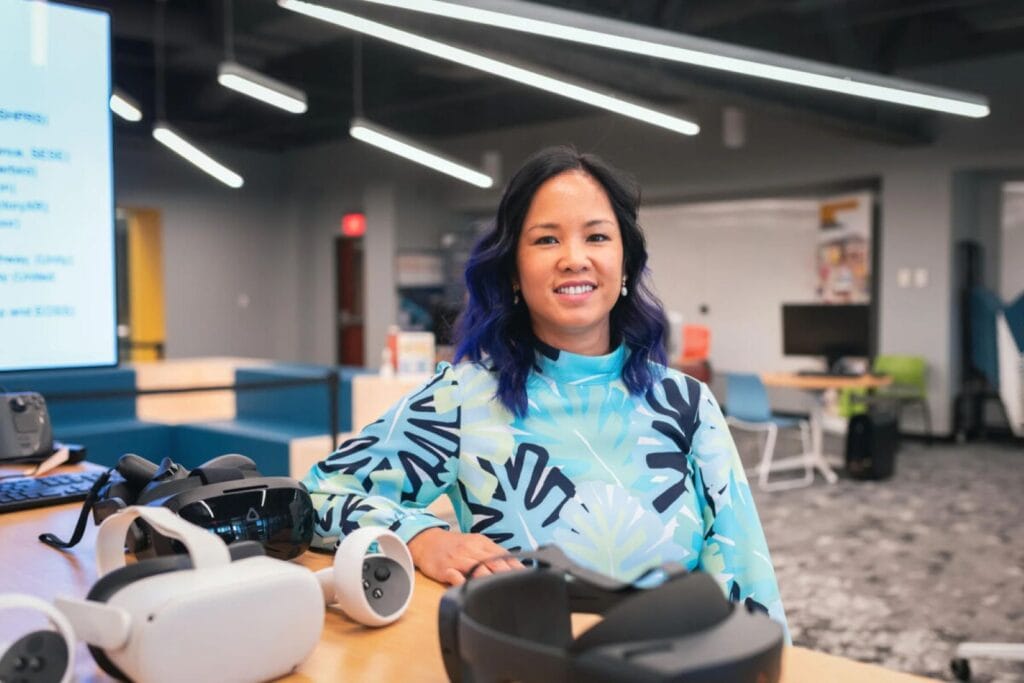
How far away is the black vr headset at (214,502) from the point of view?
1.16m

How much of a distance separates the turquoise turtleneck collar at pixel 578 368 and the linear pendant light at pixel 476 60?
2598 mm

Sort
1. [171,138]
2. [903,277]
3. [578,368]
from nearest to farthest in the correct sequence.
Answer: [578,368]
[171,138]
[903,277]

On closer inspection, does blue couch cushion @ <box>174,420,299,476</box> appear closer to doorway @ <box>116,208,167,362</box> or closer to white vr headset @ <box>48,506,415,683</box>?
white vr headset @ <box>48,506,415,683</box>

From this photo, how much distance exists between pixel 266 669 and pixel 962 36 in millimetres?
9301

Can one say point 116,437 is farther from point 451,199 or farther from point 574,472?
point 451,199

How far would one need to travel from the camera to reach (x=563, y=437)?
A: 4.77ft

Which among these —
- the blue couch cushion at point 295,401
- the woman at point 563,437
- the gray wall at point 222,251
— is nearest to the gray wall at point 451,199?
the gray wall at point 222,251

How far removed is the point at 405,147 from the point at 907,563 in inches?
213

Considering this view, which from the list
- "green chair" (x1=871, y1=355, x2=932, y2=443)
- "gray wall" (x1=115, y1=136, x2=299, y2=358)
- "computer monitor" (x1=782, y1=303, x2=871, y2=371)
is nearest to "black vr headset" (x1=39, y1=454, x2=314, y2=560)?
"computer monitor" (x1=782, y1=303, x2=871, y2=371)

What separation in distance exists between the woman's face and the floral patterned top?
0.07 metres

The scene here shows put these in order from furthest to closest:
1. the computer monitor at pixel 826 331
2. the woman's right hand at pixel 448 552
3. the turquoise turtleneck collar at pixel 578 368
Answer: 1. the computer monitor at pixel 826 331
2. the turquoise turtleneck collar at pixel 578 368
3. the woman's right hand at pixel 448 552

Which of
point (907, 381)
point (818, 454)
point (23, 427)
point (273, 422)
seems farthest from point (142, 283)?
point (23, 427)

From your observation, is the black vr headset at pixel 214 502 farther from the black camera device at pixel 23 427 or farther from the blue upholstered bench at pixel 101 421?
the blue upholstered bench at pixel 101 421

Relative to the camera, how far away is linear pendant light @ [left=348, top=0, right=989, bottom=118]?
3.49m
